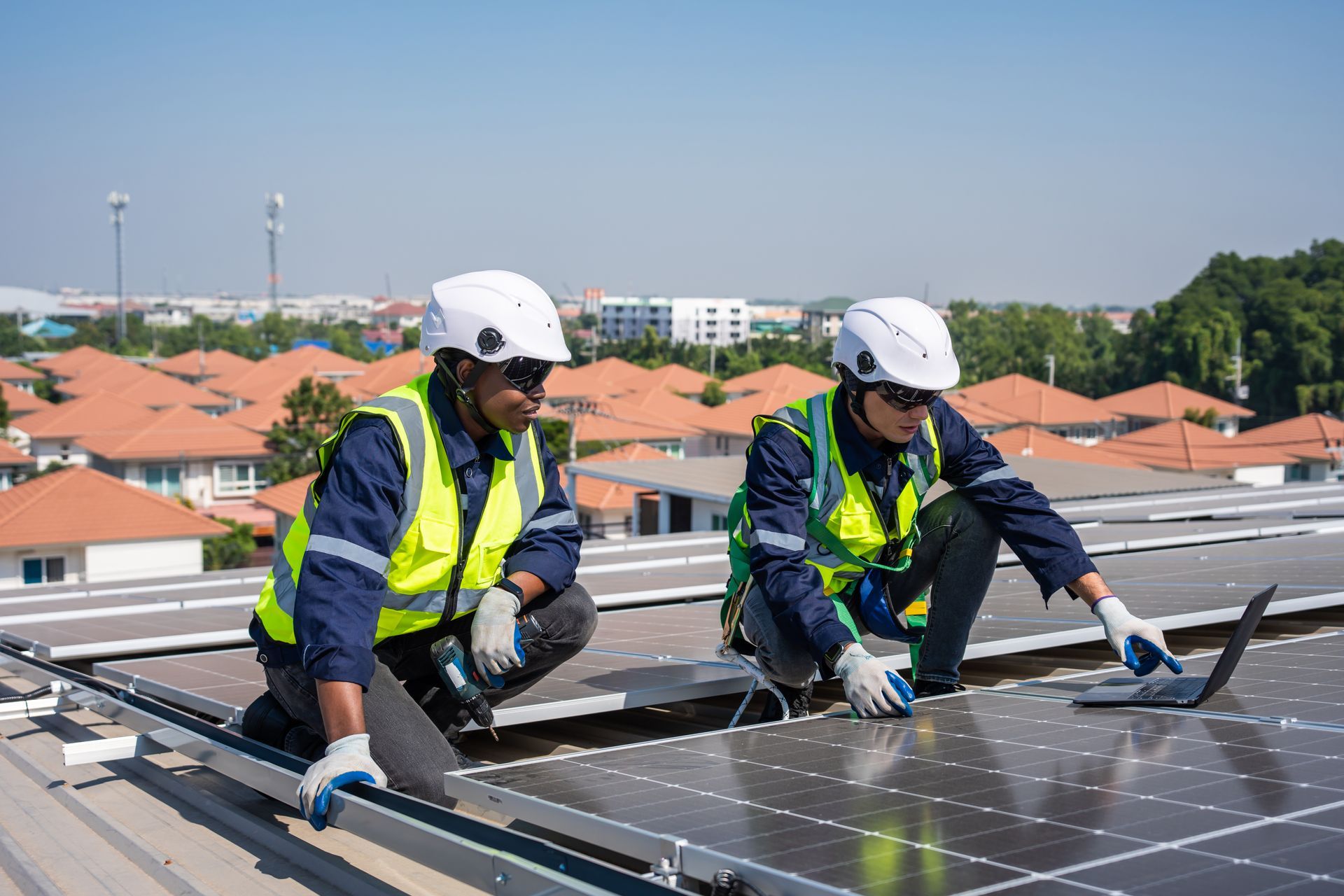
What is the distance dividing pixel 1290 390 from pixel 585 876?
2946 inches

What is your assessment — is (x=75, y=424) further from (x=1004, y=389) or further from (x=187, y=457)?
(x=1004, y=389)

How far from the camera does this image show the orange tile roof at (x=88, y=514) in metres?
27.4

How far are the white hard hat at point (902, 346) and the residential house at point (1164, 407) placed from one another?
195ft

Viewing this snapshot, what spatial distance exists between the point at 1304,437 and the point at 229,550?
1557 inches

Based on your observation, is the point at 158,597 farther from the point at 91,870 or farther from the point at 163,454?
the point at 163,454

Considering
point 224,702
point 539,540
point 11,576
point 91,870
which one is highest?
point 539,540

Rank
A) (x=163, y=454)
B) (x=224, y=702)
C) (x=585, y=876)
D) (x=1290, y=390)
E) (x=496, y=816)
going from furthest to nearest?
(x=1290, y=390), (x=163, y=454), (x=224, y=702), (x=496, y=816), (x=585, y=876)

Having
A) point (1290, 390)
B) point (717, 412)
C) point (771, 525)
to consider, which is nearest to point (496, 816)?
point (771, 525)

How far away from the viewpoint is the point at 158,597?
26.9ft

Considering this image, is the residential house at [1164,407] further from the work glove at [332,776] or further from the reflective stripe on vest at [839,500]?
the work glove at [332,776]

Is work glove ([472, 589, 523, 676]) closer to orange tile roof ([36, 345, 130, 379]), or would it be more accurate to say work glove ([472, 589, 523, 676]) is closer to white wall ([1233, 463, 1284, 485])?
white wall ([1233, 463, 1284, 485])

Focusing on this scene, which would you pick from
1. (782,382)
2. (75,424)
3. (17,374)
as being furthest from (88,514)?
(17,374)

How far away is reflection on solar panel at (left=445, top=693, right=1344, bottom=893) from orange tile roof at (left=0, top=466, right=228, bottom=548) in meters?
27.2

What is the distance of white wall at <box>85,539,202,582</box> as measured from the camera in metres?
28.2
